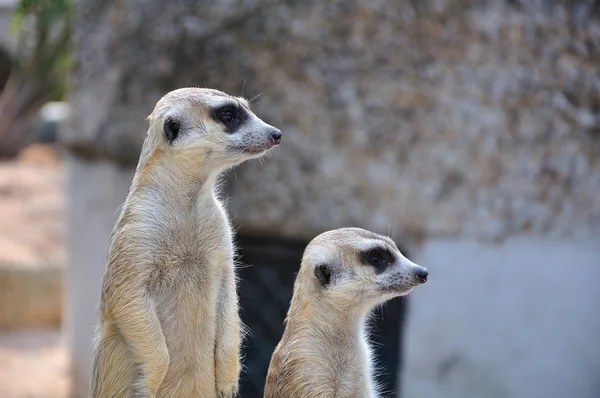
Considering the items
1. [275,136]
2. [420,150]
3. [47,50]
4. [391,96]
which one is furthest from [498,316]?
[47,50]

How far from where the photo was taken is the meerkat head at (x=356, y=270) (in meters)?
2.49

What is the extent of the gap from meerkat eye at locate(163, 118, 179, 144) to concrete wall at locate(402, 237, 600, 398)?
2530mm

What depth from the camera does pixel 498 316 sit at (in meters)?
4.75

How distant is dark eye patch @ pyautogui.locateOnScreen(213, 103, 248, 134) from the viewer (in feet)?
7.55

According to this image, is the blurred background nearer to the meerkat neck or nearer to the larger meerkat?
the meerkat neck

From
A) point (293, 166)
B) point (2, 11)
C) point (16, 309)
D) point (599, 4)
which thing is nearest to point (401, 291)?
point (293, 166)

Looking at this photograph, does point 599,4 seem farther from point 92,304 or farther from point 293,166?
point 92,304

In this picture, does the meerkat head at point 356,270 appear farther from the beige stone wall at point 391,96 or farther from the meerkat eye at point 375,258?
the beige stone wall at point 391,96

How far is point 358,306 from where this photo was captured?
254 centimetres

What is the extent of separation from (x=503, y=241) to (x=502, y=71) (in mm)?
852

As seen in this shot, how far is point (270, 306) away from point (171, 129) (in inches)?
102

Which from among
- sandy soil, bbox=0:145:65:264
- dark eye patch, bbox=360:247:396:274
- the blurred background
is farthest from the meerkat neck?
sandy soil, bbox=0:145:65:264

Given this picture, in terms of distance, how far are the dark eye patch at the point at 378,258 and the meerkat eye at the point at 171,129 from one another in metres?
0.62

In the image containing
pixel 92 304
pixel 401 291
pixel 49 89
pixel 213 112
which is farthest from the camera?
pixel 49 89
